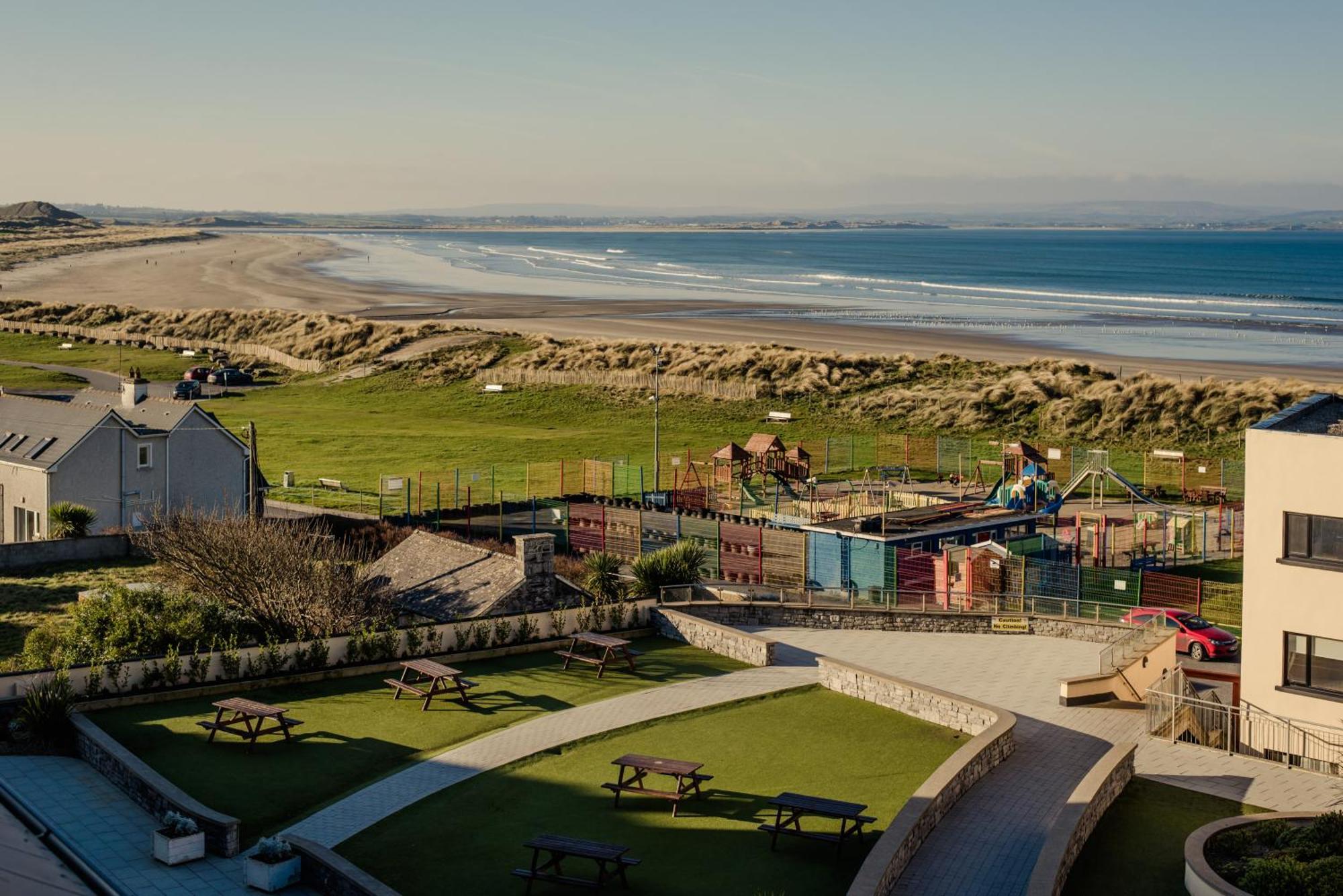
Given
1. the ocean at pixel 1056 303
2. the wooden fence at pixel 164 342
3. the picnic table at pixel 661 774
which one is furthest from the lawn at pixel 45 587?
the ocean at pixel 1056 303

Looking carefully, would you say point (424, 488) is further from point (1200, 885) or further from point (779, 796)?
point (1200, 885)

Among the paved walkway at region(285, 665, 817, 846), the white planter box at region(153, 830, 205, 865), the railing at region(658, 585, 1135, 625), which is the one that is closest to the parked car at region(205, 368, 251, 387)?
the railing at region(658, 585, 1135, 625)

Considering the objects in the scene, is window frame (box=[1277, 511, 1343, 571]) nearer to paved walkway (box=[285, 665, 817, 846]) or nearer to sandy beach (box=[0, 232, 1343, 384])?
paved walkway (box=[285, 665, 817, 846])

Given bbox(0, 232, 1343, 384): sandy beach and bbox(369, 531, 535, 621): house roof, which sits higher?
bbox(0, 232, 1343, 384): sandy beach

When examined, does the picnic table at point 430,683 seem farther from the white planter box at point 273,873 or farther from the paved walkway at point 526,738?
the white planter box at point 273,873

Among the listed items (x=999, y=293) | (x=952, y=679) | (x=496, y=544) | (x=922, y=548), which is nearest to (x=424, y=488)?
(x=496, y=544)

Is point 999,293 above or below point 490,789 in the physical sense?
above
